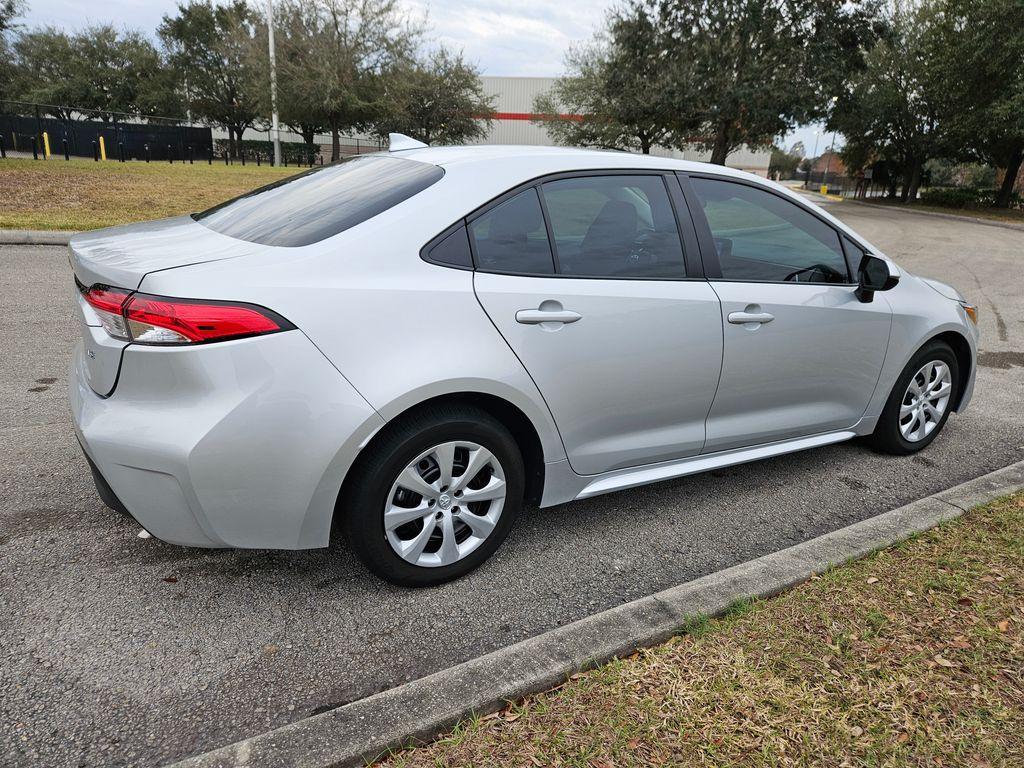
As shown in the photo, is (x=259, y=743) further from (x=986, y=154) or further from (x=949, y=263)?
(x=986, y=154)

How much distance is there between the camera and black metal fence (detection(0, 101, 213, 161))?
82.6ft

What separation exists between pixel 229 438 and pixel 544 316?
118 centimetres

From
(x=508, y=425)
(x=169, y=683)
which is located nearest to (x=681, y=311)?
(x=508, y=425)

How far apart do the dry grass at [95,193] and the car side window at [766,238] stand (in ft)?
34.9

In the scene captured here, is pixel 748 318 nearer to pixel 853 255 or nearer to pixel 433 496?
pixel 853 255

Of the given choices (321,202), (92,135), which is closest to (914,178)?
(92,135)

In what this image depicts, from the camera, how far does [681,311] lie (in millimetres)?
3107

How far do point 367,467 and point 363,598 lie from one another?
60 cm

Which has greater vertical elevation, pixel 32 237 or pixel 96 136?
pixel 96 136

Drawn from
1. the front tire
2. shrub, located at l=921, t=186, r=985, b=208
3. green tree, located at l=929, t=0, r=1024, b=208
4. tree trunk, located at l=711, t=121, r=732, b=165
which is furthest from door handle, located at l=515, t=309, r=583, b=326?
shrub, located at l=921, t=186, r=985, b=208

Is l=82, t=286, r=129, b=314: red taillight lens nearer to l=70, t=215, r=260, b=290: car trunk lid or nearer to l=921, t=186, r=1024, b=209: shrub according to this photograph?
l=70, t=215, r=260, b=290: car trunk lid

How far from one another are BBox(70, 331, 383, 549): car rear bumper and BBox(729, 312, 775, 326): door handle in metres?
1.70

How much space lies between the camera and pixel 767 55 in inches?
971

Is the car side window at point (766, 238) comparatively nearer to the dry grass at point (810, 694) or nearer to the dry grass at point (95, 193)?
the dry grass at point (810, 694)
